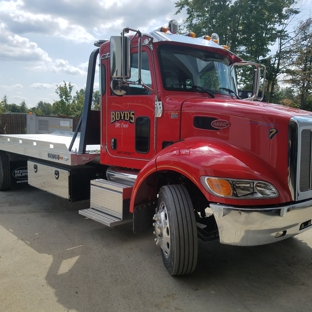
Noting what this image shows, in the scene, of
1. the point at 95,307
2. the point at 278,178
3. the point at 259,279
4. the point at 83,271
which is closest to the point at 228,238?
the point at 278,178

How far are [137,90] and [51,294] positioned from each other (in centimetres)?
243

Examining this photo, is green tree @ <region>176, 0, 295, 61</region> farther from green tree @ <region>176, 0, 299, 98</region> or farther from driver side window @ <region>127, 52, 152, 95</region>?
driver side window @ <region>127, 52, 152, 95</region>

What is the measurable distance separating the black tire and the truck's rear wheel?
4946 millimetres

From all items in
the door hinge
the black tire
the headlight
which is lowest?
the black tire

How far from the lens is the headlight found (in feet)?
8.54

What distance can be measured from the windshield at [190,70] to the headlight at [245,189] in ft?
4.97

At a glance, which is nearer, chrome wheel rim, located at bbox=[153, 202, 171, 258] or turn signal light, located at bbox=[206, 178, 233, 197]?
turn signal light, located at bbox=[206, 178, 233, 197]

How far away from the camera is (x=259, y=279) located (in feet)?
10.6

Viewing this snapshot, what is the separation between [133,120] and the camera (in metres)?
4.00

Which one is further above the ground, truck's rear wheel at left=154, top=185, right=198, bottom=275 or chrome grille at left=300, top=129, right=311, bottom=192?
chrome grille at left=300, top=129, right=311, bottom=192

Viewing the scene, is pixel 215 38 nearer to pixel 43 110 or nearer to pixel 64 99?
pixel 64 99

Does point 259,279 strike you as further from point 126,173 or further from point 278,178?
point 126,173

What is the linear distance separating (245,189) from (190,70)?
1768 millimetres

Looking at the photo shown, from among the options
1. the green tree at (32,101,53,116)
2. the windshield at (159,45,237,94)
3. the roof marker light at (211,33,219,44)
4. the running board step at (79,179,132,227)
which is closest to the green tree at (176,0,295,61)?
the roof marker light at (211,33,219,44)
